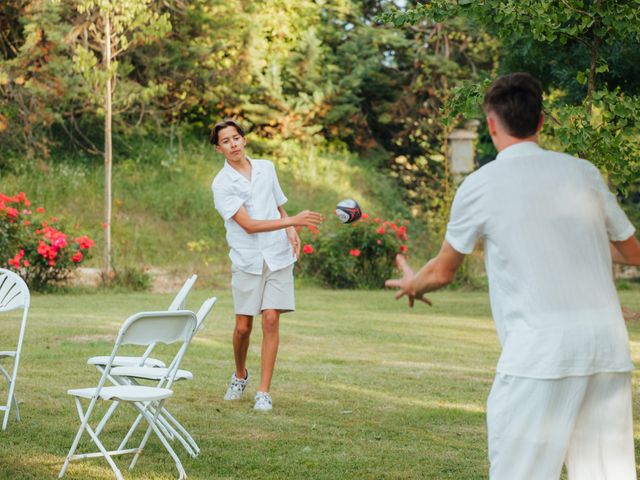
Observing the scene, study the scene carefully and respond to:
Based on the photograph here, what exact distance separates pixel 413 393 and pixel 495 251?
5.20 m

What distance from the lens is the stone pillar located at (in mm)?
26562

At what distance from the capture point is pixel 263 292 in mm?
7973

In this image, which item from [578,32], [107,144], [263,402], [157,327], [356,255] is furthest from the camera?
[356,255]

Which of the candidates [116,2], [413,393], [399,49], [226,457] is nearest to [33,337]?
[413,393]

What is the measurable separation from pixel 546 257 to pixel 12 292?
4657 millimetres

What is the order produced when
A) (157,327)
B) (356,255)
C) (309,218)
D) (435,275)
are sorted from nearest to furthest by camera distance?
(435,275) < (157,327) < (309,218) < (356,255)

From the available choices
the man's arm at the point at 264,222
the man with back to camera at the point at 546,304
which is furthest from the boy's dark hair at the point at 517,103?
the man's arm at the point at 264,222

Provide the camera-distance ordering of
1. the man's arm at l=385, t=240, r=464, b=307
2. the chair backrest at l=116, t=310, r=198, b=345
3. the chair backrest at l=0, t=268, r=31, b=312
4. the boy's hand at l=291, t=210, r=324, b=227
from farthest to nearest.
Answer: the chair backrest at l=0, t=268, r=31, b=312
the boy's hand at l=291, t=210, r=324, b=227
the chair backrest at l=116, t=310, r=198, b=345
the man's arm at l=385, t=240, r=464, b=307

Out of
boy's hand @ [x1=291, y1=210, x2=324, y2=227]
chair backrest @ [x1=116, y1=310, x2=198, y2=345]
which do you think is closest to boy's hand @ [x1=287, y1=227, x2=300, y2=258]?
boy's hand @ [x1=291, y1=210, x2=324, y2=227]

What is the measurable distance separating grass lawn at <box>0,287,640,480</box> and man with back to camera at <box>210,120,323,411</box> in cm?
64

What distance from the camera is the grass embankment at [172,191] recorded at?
71.5 feet

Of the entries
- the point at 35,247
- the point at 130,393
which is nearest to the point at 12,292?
the point at 130,393

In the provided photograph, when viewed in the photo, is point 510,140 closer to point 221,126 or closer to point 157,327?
point 157,327

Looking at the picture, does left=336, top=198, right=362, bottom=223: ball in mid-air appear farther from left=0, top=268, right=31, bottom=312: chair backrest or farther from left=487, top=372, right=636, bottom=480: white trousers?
left=487, top=372, right=636, bottom=480: white trousers
